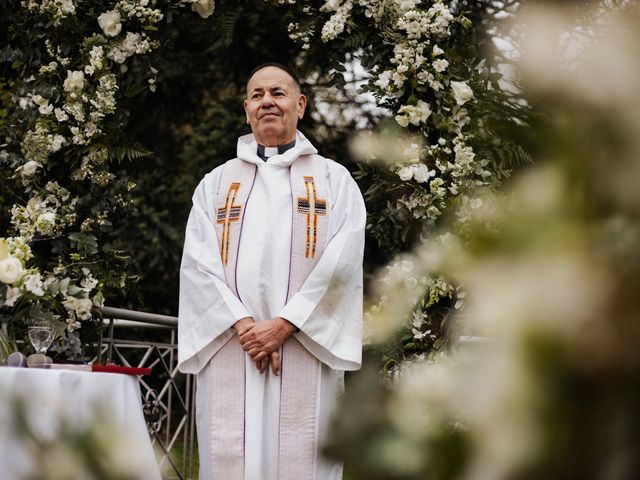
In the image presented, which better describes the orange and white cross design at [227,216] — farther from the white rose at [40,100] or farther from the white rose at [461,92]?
the white rose at [40,100]

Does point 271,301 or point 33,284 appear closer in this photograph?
point 33,284

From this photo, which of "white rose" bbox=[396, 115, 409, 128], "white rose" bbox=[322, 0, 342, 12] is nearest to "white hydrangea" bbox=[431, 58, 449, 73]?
"white rose" bbox=[396, 115, 409, 128]

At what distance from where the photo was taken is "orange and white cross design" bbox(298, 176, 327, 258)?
3.91 m

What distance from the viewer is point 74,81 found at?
464 cm

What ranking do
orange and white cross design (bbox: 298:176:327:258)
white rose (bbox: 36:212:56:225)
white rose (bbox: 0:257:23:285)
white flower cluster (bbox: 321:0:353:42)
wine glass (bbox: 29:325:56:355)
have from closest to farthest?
white rose (bbox: 0:257:23:285)
wine glass (bbox: 29:325:56:355)
orange and white cross design (bbox: 298:176:327:258)
white rose (bbox: 36:212:56:225)
white flower cluster (bbox: 321:0:353:42)

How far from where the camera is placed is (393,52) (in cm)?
457

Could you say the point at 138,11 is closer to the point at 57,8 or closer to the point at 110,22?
the point at 110,22

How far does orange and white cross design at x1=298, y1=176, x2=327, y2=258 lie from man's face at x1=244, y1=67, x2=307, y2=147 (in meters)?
0.25

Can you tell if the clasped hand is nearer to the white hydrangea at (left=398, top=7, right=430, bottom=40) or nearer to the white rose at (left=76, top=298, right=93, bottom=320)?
the white rose at (left=76, top=298, right=93, bottom=320)

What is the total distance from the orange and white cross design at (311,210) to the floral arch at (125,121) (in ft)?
1.29

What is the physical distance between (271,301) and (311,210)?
0.44m

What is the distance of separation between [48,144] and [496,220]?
13.9 feet

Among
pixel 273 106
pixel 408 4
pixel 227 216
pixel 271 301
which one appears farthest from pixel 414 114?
pixel 271 301

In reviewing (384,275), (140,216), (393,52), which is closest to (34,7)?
(393,52)
